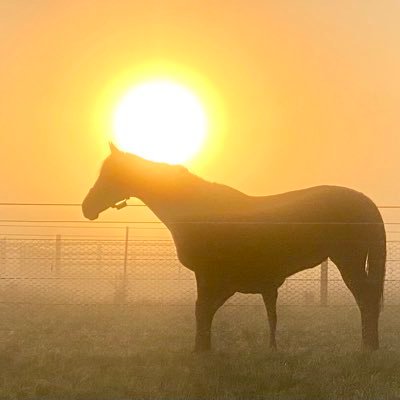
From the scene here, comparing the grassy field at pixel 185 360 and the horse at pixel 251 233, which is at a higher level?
the horse at pixel 251 233

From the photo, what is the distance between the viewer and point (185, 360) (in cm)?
732

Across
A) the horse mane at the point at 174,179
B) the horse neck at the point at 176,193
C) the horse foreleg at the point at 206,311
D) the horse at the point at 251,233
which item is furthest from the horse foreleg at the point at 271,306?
the horse mane at the point at 174,179

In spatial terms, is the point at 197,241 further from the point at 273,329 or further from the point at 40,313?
the point at 40,313

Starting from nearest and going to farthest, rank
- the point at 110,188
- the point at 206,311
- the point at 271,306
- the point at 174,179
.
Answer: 1. the point at 206,311
2. the point at 271,306
3. the point at 174,179
4. the point at 110,188

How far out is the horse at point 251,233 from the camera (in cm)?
793

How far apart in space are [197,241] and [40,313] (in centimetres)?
549

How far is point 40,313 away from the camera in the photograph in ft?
39.6

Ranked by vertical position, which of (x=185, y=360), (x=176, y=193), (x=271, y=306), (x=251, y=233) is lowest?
(x=185, y=360)

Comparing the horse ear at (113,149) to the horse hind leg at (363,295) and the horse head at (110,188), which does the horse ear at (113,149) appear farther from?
the horse hind leg at (363,295)

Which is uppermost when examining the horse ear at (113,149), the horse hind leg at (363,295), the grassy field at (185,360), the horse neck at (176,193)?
the horse ear at (113,149)

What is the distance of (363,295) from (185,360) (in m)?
2.70

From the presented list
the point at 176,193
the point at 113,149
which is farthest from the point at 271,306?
the point at 113,149

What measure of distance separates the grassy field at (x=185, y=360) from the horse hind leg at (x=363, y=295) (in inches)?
9.9

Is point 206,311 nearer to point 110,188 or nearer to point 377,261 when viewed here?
point 110,188
